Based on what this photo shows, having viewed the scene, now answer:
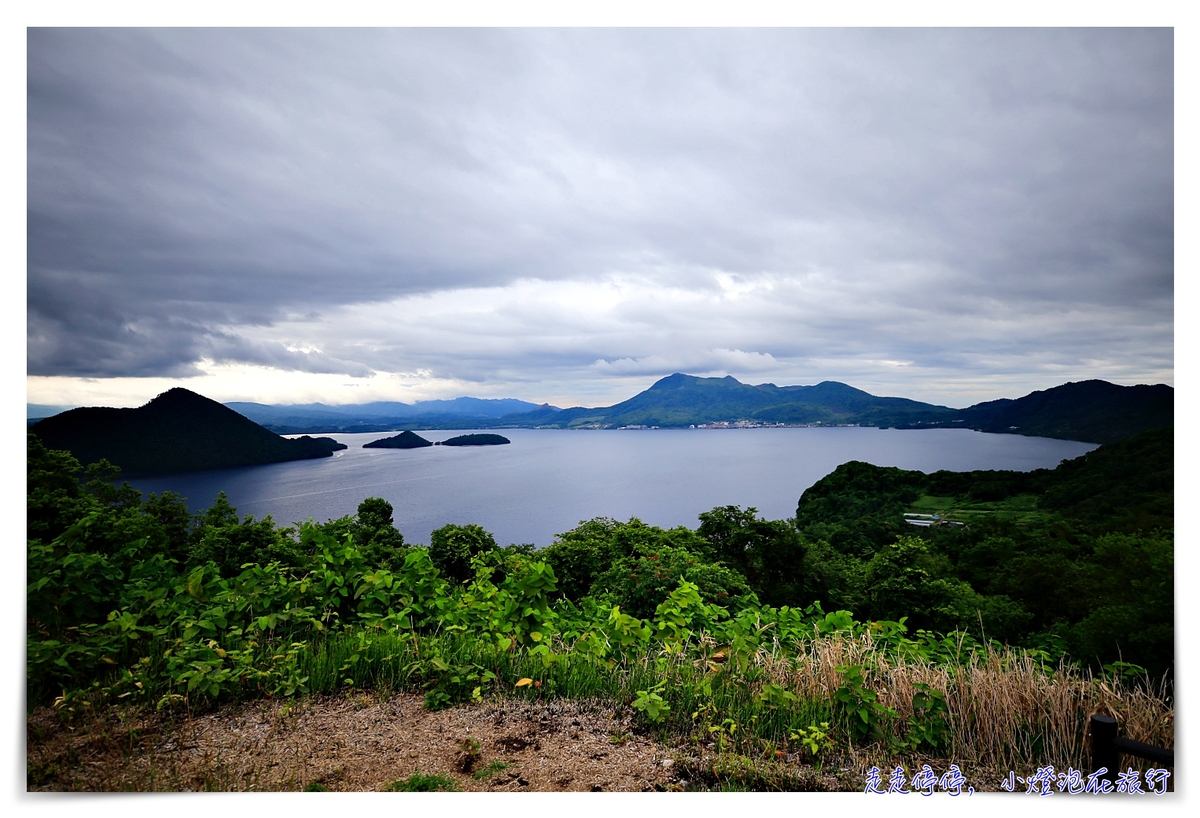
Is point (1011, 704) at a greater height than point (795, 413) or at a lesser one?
lesser

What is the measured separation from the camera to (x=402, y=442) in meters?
9.02

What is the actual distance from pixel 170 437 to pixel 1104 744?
7110 mm

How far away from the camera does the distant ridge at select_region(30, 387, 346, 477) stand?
172 inches

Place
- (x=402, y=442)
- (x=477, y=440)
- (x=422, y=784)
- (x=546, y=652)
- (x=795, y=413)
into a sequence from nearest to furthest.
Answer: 1. (x=422, y=784)
2. (x=546, y=652)
3. (x=402, y=442)
4. (x=477, y=440)
5. (x=795, y=413)

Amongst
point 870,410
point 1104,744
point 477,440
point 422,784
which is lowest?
point 422,784

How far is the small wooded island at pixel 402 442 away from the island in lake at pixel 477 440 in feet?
2.50

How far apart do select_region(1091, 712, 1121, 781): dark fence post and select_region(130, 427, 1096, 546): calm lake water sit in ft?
19.5

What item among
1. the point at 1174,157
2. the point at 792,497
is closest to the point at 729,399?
the point at 792,497

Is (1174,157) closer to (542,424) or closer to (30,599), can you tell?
(30,599)

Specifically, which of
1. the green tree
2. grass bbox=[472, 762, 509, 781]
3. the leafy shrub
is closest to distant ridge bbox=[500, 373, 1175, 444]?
the leafy shrub

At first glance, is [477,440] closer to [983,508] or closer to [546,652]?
[546,652]

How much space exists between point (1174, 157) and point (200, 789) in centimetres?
509

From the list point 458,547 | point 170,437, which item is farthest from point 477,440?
point 170,437

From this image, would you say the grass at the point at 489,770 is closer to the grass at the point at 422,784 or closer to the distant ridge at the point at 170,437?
the grass at the point at 422,784
